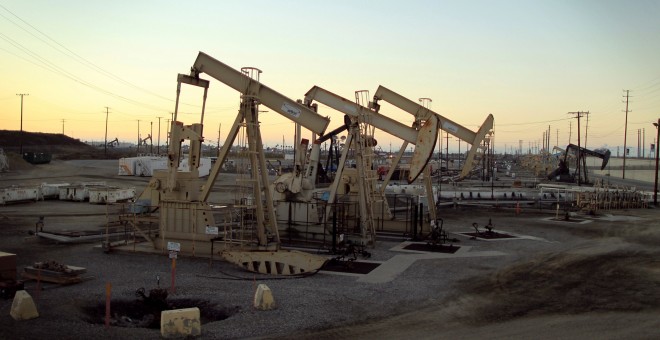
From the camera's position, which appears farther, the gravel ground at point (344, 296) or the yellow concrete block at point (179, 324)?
the gravel ground at point (344, 296)

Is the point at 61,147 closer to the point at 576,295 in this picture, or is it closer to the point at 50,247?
the point at 50,247

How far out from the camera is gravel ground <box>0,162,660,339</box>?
346 inches

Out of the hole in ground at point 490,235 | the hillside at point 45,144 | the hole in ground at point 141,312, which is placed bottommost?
the hole in ground at point 141,312

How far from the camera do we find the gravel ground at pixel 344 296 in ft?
28.9

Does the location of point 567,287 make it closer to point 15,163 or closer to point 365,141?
point 365,141

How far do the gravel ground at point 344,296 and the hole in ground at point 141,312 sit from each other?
0.21 ft

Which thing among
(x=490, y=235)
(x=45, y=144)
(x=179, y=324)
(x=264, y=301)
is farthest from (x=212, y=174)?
(x=45, y=144)

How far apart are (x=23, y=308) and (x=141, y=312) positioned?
201 centimetres

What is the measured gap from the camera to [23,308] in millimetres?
9031

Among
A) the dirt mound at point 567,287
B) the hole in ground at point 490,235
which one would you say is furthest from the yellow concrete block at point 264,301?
the hole in ground at point 490,235

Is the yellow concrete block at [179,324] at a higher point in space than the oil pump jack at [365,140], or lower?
lower

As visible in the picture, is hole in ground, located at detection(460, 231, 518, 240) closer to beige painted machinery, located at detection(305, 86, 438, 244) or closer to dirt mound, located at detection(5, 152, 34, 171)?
beige painted machinery, located at detection(305, 86, 438, 244)

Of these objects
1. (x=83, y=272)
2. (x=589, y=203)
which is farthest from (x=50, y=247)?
(x=589, y=203)

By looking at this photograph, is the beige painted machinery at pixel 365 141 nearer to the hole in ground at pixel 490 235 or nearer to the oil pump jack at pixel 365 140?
the oil pump jack at pixel 365 140
